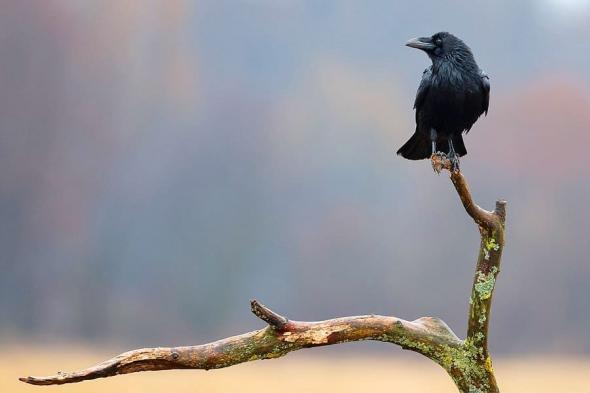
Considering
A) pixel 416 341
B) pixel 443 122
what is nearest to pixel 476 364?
pixel 416 341

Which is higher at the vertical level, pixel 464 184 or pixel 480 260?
pixel 464 184

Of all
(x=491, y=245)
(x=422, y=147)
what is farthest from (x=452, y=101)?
(x=491, y=245)

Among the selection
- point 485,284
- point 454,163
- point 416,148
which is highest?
point 416,148

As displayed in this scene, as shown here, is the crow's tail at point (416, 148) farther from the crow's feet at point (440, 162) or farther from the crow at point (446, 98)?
the crow's feet at point (440, 162)

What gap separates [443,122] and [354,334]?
3.89ft

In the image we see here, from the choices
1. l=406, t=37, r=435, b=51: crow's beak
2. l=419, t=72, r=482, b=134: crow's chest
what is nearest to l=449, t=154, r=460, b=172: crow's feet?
l=419, t=72, r=482, b=134: crow's chest

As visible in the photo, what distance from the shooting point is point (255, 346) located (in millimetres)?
2381

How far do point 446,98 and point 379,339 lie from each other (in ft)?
3.96

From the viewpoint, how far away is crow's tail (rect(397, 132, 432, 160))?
10.6 ft

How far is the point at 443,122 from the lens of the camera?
3.09 m

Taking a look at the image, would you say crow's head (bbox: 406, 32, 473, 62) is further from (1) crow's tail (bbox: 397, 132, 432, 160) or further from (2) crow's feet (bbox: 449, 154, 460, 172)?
(2) crow's feet (bbox: 449, 154, 460, 172)

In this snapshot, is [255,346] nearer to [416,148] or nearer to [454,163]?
[454,163]

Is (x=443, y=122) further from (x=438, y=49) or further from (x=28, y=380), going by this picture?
(x=28, y=380)

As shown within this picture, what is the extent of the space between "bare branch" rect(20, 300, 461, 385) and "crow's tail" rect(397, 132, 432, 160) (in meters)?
1.04
